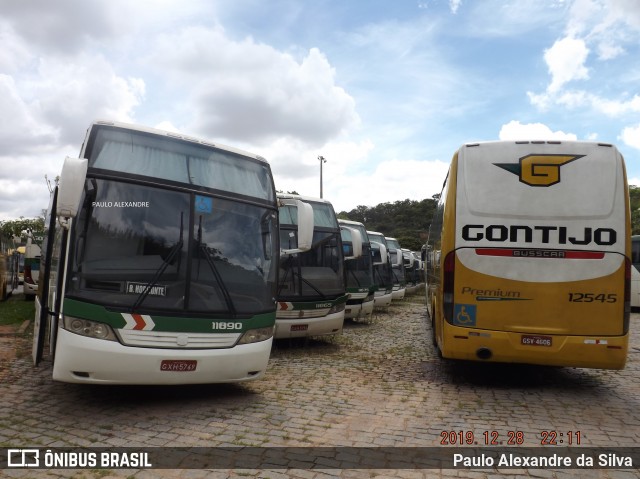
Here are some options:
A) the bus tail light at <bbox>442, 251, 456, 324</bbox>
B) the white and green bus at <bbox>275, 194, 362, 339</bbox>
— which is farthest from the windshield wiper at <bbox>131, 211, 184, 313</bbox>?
the white and green bus at <bbox>275, 194, 362, 339</bbox>

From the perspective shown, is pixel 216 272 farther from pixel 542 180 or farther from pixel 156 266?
pixel 542 180

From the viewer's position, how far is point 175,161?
6.62 metres

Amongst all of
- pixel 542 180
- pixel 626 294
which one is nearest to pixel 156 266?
pixel 542 180

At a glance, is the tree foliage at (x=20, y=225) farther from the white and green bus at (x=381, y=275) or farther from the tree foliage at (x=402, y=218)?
the white and green bus at (x=381, y=275)

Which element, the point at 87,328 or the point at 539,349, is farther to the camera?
the point at 539,349

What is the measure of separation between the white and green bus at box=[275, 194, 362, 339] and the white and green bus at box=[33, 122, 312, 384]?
3300 millimetres

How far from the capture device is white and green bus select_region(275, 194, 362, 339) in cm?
1056

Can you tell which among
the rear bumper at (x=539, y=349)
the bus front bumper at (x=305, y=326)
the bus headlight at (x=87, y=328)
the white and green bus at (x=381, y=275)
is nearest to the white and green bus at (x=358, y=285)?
the white and green bus at (x=381, y=275)

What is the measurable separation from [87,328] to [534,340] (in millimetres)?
5460

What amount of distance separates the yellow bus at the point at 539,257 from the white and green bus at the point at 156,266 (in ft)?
8.85

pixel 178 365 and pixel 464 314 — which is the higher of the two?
pixel 464 314

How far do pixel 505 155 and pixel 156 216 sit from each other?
4660mm

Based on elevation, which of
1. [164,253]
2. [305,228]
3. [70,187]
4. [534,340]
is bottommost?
[534,340]

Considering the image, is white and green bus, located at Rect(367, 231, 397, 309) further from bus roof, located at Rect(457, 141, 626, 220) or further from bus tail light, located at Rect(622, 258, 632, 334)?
bus tail light, located at Rect(622, 258, 632, 334)
